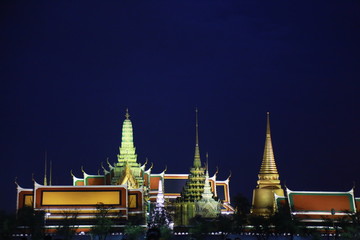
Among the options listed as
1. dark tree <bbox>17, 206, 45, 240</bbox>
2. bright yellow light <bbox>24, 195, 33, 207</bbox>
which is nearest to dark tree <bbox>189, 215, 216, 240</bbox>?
dark tree <bbox>17, 206, 45, 240</bbox>

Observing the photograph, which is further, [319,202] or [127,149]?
[127,149]

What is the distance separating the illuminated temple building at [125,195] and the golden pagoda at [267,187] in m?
2.61

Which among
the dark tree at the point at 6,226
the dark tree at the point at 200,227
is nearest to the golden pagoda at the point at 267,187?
the dark tree at the point at 200,227

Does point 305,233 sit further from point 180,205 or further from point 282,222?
point 180,205

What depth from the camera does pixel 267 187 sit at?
6781 cm

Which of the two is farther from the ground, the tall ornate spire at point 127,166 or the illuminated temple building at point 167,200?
the tall ornate spire at point 127,166

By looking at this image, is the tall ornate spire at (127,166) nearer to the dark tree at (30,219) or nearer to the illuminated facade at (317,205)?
the illuminated facade at (317,205)

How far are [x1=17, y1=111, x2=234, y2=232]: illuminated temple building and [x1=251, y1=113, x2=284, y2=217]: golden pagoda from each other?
261 cm

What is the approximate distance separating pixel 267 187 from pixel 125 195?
15650mm

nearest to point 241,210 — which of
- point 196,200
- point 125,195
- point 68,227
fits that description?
point 196,200

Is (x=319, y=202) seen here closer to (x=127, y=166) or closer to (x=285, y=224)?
(x=285, y=224)

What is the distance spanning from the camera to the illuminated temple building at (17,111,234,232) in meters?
55.6

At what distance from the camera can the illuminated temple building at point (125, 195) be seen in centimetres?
5556

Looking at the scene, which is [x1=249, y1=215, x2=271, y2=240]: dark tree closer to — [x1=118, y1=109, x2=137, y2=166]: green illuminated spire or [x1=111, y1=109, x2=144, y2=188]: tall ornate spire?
[x1=111, y1=109, x2=144, y2=188]: tall ornate spire
